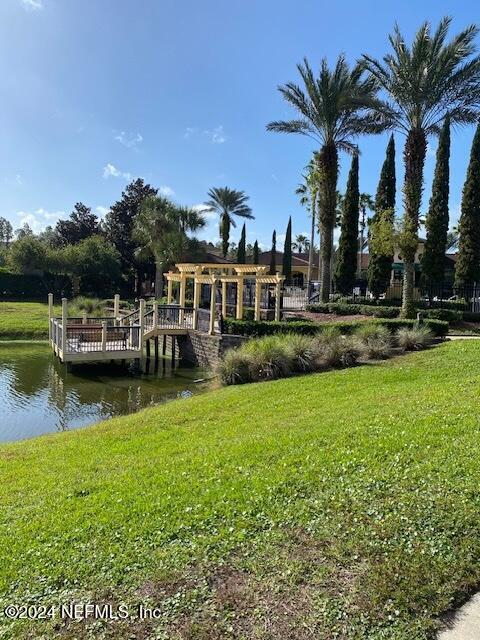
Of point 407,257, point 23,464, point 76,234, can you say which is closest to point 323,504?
point 23,464

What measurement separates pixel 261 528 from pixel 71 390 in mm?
12051

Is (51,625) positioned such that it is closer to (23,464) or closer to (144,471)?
(144,471)

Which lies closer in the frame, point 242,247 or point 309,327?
point 309,327

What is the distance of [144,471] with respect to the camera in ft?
19.3

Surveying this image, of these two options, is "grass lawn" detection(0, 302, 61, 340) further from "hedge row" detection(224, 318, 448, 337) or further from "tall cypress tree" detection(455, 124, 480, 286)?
"tall cypress tree" detection(455, 124, 480, 286)

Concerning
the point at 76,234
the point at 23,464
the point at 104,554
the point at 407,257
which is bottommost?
the point at 23,464

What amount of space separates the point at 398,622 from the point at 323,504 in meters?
1.44

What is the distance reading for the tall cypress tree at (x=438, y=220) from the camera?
25.4m

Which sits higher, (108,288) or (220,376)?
(108,288)

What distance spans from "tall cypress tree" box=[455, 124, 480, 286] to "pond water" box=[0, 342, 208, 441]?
1533 cm

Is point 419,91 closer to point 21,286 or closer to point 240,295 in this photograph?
point 240,295

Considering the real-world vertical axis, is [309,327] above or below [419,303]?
below

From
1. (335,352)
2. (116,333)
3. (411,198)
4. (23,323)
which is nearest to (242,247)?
(23,323)

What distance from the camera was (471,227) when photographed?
24.2 m
